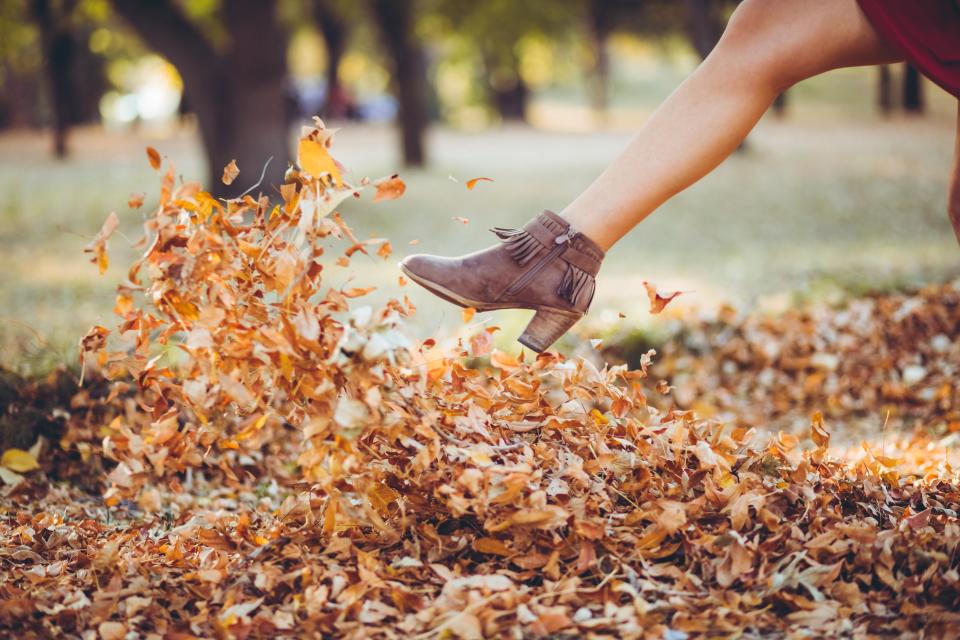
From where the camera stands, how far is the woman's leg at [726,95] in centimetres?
194

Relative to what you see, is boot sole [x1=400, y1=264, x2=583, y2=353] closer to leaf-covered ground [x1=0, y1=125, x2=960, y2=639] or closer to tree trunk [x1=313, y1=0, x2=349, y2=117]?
leaf-covered ground [x1=0, y1=125, x2=960, y2=639]

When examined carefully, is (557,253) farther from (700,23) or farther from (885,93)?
(885,93)

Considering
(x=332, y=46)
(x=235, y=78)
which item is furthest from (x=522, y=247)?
(x=332, y=46)

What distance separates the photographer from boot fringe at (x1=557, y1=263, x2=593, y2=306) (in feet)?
6.97

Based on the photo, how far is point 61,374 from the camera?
10.1 feet

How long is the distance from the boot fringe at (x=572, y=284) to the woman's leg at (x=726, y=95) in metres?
0.09

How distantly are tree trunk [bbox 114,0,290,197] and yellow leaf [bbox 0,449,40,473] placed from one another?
6.10 meters

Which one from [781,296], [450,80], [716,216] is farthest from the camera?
[450,80]

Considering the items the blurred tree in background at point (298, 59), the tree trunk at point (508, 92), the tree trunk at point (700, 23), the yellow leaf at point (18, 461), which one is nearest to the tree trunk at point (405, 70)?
the blurred tree in background at point (298, 59)

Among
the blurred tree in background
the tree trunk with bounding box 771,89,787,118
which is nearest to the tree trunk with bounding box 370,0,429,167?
the blurred tree in background

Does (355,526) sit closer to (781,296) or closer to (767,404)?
(767,404)

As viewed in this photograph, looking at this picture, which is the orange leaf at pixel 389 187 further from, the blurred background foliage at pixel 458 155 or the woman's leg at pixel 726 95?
the woman's leg at pixel 726 95

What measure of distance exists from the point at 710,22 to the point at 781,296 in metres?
10.8

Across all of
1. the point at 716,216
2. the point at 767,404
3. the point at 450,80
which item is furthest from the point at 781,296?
the point at 450,80
